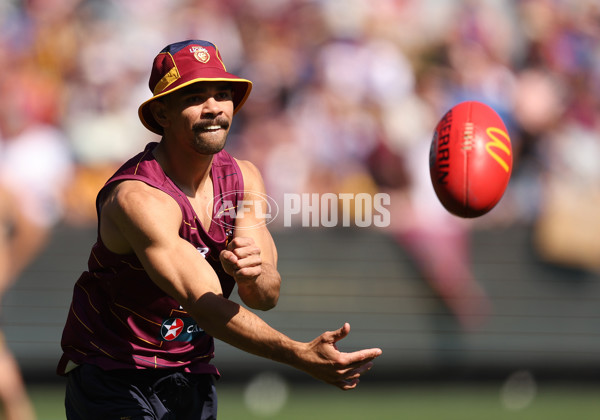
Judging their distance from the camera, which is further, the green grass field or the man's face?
the green grass field

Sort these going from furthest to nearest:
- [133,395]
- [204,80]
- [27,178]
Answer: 1. [27,178]
2. [133,395]
3. [204,80]

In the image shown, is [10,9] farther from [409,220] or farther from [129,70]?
[409,220]

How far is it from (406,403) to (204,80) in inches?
197

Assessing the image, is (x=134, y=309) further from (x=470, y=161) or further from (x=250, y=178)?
(x=470, y=161)

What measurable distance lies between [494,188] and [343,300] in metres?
4.32

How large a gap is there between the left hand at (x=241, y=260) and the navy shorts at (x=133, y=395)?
0.75 meters

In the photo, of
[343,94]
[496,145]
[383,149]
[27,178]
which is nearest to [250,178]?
[496,145]

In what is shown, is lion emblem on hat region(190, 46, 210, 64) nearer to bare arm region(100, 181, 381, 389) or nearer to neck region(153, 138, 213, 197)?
neck region(153, 138, 213, 197)

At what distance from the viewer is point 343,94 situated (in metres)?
9.20

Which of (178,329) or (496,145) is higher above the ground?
(496,145)

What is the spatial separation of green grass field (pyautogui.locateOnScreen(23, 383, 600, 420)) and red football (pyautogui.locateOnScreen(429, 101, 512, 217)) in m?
3.28

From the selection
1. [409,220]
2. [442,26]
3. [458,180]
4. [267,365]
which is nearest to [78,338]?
[458,180]

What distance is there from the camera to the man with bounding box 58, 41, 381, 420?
11.5ft

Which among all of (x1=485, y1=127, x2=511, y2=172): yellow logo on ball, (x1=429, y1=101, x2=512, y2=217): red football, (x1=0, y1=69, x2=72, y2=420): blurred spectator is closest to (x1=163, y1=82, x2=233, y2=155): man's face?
(x1=429, y1=101, x2=512, y2=217): red football
